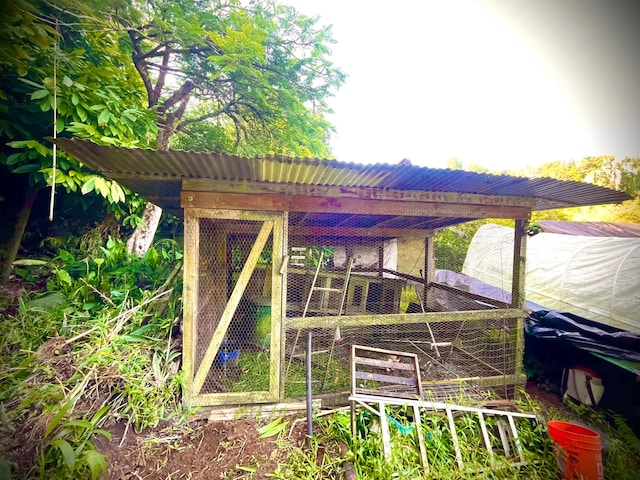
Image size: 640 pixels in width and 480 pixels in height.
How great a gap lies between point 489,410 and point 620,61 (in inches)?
131

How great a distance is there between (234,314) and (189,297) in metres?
0.74

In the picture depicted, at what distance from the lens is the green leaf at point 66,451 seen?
159cm

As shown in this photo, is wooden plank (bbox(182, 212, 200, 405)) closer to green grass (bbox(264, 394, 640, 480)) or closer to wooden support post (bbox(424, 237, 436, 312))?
green grass (bbox(264, 394, 640, 480))

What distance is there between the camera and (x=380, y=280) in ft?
16.1

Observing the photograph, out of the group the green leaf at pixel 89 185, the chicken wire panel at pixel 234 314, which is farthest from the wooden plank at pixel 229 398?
the green leaf at pixel 89 185

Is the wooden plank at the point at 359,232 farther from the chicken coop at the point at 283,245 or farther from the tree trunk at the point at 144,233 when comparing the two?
the tree trunk at the point at 144,233

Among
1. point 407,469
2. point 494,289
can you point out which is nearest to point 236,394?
point 407,469

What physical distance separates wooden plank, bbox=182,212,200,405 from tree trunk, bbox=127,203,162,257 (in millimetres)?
2862

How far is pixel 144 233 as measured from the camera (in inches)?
184

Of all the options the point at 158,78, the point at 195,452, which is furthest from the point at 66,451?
the point at 158,78

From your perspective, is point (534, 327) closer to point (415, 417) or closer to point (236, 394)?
point (415, 417)

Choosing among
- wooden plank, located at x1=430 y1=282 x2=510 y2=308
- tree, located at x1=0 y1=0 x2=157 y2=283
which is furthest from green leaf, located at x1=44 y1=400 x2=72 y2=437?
wooden plank, located at x1=430 y1=282 x2=510 y2=308

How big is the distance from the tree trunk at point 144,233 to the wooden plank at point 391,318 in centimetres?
366

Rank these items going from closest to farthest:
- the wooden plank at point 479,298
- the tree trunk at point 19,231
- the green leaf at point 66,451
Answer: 1. the green leaf at point 66,451
2. the tree trunk at point 19,231
3. the wooden plank at point 479,298
